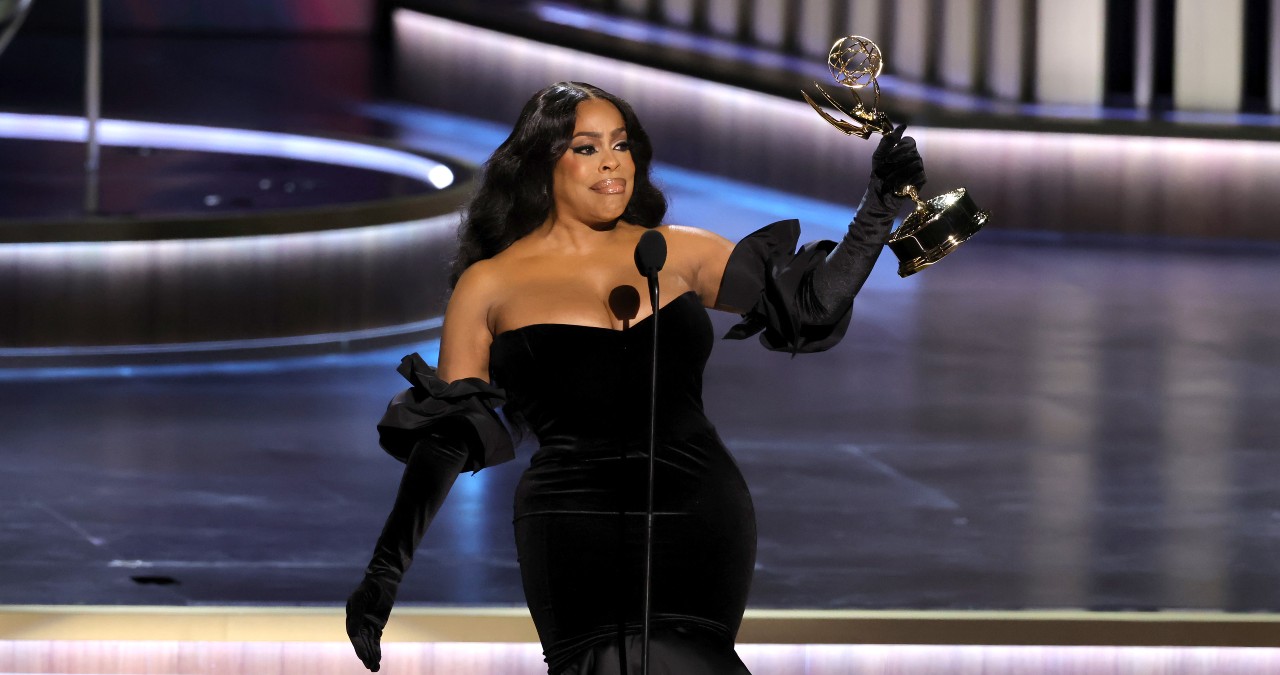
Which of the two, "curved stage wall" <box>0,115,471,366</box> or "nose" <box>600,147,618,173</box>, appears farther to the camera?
"curved stage wall" <box>0,115,471,366</box>

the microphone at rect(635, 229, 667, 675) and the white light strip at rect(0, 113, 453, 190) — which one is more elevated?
the white light strip at rect(0, 113, 453, 190)

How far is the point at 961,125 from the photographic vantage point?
10695 millimetres

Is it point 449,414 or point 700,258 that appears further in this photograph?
point 700,258

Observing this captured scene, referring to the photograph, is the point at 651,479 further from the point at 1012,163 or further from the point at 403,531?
the point at 1012,163

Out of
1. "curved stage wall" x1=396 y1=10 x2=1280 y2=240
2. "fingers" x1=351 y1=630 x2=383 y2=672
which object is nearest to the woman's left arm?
"fingers" x1=351 y1=630 x2=383 y2=672

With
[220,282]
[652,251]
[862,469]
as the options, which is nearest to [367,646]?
[652,251]

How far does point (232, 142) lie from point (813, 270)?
7.79 metres

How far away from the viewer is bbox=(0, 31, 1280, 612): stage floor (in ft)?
16.5

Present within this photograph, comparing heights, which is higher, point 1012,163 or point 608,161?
point 1012,163

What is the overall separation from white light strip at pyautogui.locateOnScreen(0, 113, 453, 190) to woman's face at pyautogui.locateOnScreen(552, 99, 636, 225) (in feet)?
18.7

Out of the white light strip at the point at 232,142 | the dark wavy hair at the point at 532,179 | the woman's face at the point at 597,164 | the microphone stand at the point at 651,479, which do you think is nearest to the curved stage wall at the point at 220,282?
the white light strip at the point at 232,142

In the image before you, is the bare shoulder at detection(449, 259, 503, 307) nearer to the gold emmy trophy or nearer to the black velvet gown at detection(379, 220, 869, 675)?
the black velvet gown at detection(379, 220, 869, 675)

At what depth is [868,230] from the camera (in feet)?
9.62

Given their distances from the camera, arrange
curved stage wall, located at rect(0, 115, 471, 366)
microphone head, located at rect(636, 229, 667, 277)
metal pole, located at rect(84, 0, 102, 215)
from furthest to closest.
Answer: metal pole, located at rect(84, 0, 102, 215), curved stage wall, located at rect(0, 115, 471, 366), microphone head, located at rect(636, 229, 667, 277)
